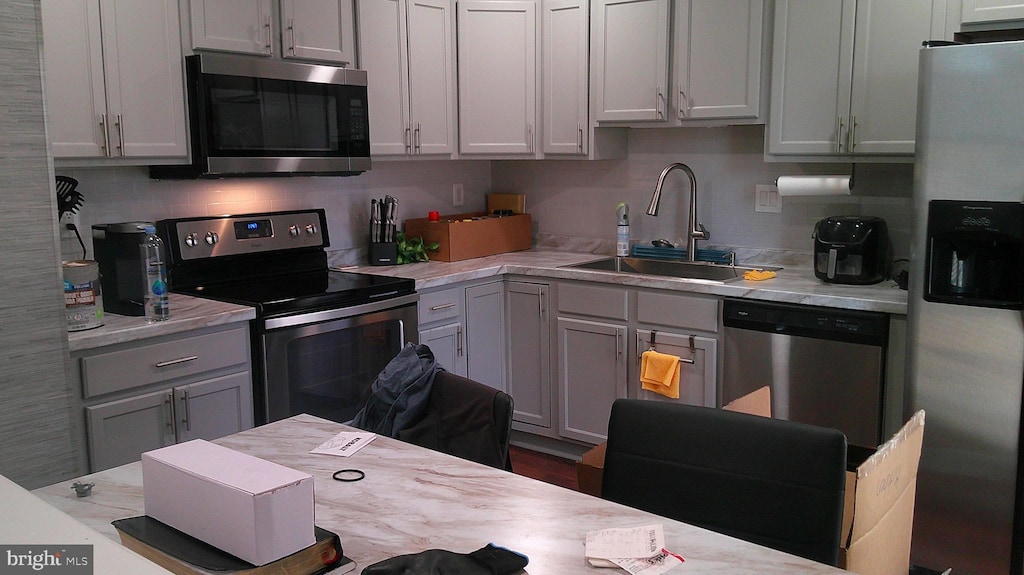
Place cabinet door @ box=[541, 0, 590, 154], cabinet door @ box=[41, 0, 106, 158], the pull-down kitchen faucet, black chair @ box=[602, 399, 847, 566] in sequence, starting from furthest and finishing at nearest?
cabinet door @ box=[541, 0, 590, 154] → the pull-down kitchen faucet → cabinet door @ box=[41, 0, 106, 158] → black chair @ box=[602, 399, 847, 566]

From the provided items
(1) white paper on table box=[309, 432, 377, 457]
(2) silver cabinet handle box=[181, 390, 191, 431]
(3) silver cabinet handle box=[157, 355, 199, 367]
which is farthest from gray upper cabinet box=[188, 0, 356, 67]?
(1) white paper on table box=[309, 432, 377, 457]

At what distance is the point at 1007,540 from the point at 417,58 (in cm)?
314

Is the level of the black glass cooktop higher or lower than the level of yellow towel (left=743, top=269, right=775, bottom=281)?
lower

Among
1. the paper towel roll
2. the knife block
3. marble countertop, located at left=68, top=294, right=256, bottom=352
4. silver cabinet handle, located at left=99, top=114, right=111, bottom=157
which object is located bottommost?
marble countertop, located at left=68, top=294, right=256, bottom=352

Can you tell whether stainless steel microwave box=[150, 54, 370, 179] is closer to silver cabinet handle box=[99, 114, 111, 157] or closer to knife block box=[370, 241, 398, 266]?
silver cabinet handle box=[99, 114, 111, 157]

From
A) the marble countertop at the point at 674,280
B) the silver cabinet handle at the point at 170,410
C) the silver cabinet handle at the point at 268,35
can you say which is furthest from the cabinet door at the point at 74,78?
the marble countertop at the point at 674,280

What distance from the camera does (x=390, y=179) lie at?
4.41 m

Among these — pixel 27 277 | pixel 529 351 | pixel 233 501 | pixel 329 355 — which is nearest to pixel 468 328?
pixel 529 351

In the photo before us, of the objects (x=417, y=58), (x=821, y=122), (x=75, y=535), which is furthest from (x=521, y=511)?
(x=417, y=58)

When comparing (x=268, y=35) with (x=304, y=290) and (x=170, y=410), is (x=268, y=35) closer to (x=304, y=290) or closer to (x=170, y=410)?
(x=304, y=290)

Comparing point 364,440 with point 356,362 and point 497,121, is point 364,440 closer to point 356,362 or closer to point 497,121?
point 356,362

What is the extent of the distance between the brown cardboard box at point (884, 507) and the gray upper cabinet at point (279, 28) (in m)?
2.79

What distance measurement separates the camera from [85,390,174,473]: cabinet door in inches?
106

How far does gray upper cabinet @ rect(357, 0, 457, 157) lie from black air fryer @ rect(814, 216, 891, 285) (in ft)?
6.19
